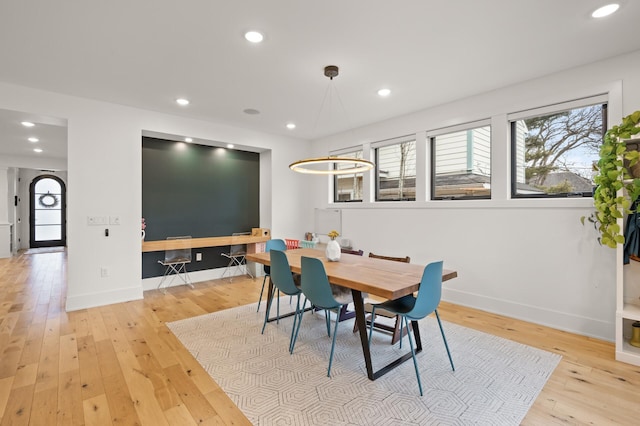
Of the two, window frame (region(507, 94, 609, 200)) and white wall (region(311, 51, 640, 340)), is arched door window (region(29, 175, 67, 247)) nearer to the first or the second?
white wall (region(311, 51, 640, 340))

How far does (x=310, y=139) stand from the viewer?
6137mm

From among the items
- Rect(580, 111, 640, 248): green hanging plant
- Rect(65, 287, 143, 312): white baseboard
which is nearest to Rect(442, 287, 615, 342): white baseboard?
Rect(580, 111, 640, 248): green hanging plant

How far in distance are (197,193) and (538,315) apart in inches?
198

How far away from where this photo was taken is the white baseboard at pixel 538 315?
9.42 ft

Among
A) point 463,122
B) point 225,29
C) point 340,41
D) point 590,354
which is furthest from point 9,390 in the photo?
point 463,122

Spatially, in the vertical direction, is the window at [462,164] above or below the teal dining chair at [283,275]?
above

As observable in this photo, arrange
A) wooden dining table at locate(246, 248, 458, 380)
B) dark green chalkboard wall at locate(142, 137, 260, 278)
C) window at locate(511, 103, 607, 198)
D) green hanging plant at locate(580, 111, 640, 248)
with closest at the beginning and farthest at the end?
wooden dining table at locate(246, 248, 458, 380) < green hanging plant at locate(580, 111, 640, 248) < window at locate(511, 103, 607, 198) < dark green chalkboard wall at locate(142, 137, 260, 278)

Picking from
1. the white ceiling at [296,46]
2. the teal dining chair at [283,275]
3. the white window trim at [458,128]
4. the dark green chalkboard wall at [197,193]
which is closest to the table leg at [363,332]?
the teal dining chair at [283,275]

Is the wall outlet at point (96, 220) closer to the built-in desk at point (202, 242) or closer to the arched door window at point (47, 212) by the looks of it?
the built-in desk at point (202, 242)

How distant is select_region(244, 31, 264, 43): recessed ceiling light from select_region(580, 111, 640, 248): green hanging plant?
2.92 metres

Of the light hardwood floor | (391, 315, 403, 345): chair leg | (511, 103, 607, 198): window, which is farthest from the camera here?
(511, 103, 607, 198): window

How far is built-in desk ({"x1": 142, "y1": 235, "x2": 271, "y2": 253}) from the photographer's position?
4.41 meters

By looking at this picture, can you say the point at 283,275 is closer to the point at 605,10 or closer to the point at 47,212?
the point at 605,10

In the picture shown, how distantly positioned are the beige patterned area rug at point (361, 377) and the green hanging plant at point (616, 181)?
1.17m
